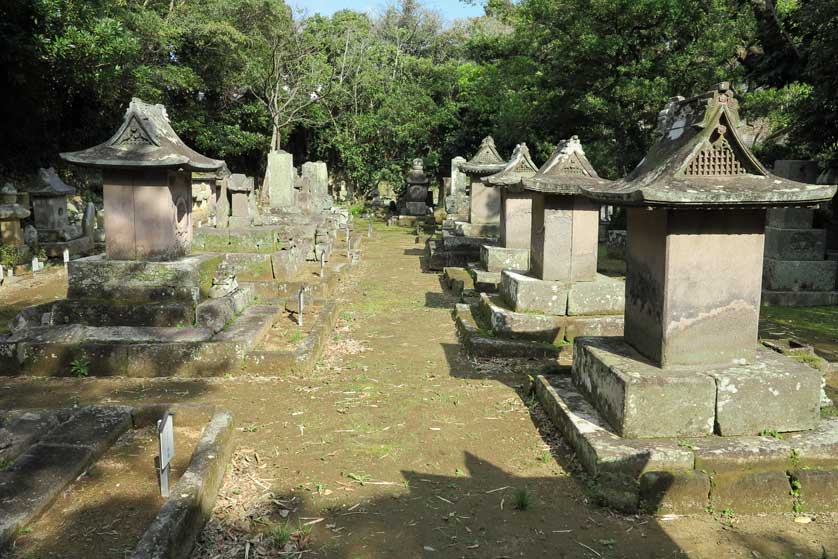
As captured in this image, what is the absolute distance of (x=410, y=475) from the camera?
15.4 feet

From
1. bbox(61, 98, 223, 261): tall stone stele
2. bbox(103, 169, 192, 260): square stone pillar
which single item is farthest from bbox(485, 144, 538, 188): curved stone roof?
bbox(103, 169, 192, 260): square stone pillar

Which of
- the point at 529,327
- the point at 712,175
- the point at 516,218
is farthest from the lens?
the point at 516,218

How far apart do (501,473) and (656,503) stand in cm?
114

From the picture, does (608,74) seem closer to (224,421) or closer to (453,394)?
(453,394)

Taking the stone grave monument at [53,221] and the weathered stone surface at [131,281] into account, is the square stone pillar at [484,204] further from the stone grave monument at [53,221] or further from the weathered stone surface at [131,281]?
the stone grave monument at [53,221]

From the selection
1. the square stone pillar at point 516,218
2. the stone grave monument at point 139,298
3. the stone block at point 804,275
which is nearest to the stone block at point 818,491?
the stone grave monument at point 139,298

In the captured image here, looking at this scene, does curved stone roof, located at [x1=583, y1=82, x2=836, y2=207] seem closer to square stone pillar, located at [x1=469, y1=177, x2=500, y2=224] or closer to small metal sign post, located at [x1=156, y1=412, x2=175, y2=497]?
small metal sign post, located at [x1=156, y1=412, x2=175, y2=497]

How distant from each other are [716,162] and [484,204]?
1071cm

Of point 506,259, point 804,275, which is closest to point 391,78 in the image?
point 506,259

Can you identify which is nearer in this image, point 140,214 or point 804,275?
point 140,214

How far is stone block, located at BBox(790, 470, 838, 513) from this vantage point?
4.08 metres

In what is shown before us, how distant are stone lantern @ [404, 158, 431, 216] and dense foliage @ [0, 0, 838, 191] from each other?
3035 mm

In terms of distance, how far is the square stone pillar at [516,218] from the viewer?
11531 millimetres

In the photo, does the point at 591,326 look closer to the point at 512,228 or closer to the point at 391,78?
the point at 512,228
